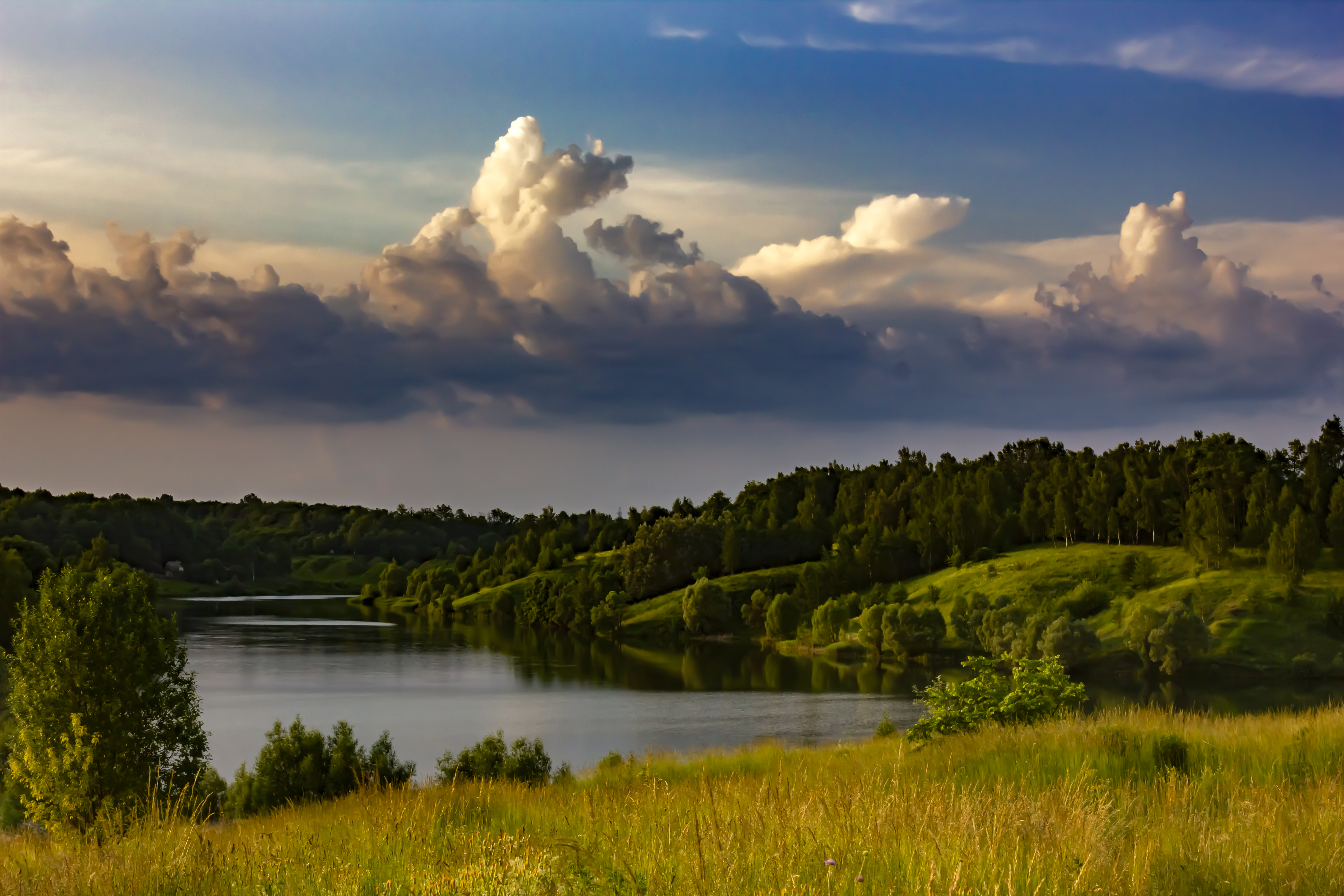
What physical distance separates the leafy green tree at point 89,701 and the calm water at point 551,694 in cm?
1847

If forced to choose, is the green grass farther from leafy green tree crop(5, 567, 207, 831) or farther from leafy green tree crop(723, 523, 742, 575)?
leafy green tree crop(5, 567, 207, 831)

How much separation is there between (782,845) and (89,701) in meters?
42.0

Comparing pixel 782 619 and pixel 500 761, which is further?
pixel 782 619

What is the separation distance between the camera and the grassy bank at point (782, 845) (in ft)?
17.8

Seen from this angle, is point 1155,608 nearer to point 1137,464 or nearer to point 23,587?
point 1137,464

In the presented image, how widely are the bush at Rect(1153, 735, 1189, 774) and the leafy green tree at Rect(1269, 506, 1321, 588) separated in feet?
370

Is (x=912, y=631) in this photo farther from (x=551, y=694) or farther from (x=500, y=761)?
(x=500, y=761)

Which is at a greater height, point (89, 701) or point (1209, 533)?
point (1209, 533)

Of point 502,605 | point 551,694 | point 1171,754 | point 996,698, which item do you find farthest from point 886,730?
point 502,605

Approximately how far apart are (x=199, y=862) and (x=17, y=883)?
3.51 feet

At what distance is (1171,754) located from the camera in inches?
464

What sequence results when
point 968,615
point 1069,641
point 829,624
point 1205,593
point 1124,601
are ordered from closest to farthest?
point 1069,641 → point 1205,593 → point 1124,601 → point 968,615 → point 829,624

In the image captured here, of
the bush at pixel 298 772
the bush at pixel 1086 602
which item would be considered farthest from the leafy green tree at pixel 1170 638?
the bush at pixel 298 772

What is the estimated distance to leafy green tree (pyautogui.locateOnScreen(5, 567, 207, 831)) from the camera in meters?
37.8
